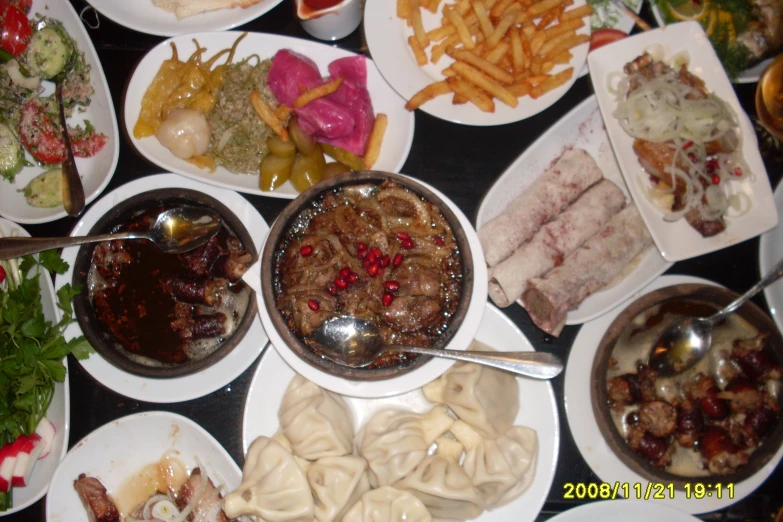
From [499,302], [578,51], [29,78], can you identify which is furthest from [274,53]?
[499,302]

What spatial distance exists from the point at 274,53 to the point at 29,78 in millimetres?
1618

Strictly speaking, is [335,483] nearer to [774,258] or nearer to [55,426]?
[55,426]

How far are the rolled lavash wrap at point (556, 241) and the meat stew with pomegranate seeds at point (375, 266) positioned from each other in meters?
0.63

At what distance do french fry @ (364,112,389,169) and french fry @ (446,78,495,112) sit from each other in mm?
476

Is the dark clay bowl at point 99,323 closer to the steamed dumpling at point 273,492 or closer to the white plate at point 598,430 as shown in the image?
the steamed dumpling at point 273,492

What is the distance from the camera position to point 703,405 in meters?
3.07

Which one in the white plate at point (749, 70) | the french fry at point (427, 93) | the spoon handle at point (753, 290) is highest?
the french fry at point (427, 93)

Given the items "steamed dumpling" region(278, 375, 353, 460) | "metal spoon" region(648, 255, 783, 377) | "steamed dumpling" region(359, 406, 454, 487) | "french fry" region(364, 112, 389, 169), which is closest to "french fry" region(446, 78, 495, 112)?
"french fry" region(364, 112, 389, 169)

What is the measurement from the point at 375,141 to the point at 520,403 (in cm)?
179

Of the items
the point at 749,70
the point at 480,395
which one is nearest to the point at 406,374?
the point at 480,395

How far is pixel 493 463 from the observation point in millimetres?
2811

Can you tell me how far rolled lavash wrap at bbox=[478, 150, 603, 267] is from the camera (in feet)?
10.3

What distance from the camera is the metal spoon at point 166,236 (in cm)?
288

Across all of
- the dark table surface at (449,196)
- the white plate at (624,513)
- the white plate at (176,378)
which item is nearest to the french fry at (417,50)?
the dark table surface at (449,196)
